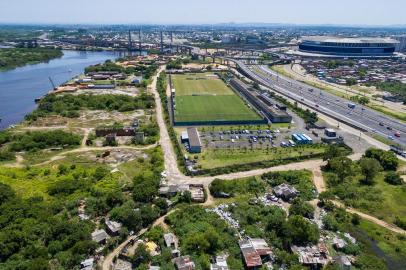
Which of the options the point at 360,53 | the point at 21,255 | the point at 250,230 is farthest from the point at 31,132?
the point at 360,53

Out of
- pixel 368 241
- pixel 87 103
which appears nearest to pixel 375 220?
pixel 368 241

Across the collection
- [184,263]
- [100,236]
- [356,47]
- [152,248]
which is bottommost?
[152,248]

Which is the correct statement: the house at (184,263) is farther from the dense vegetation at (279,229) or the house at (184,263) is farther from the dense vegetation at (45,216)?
the dense vegetation at (45,216)

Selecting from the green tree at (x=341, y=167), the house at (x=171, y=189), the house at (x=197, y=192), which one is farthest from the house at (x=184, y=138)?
the green tree at (x=341, y=167)

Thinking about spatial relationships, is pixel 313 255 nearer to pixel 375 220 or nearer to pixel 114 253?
pixel 375 220

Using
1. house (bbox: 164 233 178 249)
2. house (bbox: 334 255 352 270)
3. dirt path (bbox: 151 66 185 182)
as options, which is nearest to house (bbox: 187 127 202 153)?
dirt path (bbox: 151 66 185 182)

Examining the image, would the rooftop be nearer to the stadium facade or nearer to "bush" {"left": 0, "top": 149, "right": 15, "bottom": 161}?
"bush" {"left": 0, "top": 149, "right": 15, "bottom": 161}

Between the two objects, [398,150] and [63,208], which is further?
[398,150]
